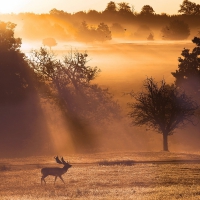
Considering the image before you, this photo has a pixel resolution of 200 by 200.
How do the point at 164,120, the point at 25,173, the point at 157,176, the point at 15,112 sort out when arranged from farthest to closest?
the point at 15,112, the point at 164,120, the point at 25,173, the point at 157,176

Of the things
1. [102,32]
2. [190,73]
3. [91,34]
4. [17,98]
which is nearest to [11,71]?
[17,98]

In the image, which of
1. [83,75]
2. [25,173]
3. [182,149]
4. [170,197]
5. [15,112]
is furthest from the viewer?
[83,75]

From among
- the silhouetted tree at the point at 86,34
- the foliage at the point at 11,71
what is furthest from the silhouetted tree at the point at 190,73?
the silhouetted tree at the point at 86,34

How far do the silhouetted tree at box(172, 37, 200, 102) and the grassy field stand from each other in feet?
106

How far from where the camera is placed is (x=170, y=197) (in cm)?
3088

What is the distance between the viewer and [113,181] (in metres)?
40.0

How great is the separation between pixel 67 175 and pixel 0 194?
26.5 feet

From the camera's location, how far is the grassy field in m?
33.4

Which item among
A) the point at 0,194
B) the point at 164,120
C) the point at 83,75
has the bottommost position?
the point at 0,194

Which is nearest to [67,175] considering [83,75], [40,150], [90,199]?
[90,199]

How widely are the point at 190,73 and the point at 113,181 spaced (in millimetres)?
51772

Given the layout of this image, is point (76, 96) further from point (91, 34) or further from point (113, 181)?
point (91, 34)

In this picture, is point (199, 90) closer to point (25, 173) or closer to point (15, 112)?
point (15, 112)

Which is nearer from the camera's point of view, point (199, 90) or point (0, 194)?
point (0, 194)
